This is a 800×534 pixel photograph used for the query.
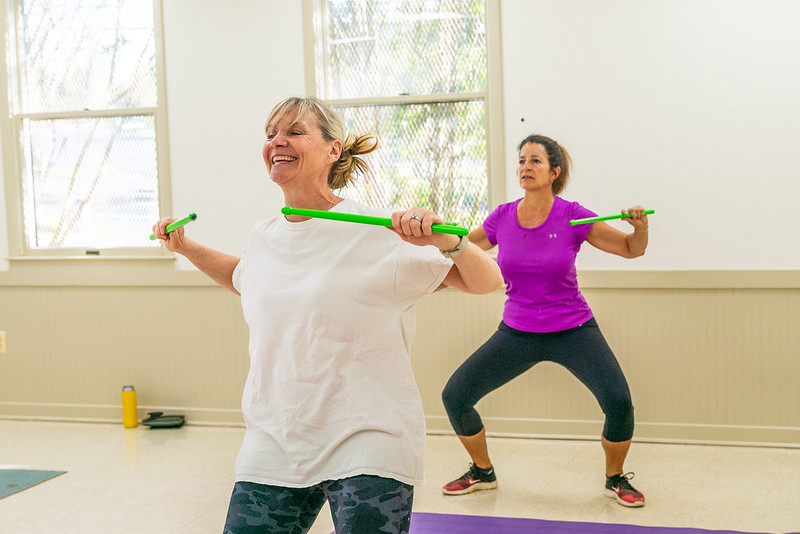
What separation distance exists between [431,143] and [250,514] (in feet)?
9.61

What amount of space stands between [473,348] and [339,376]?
263 centimetres

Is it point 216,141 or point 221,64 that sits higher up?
point 221,64

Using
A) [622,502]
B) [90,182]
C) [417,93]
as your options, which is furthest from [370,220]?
[90,182]

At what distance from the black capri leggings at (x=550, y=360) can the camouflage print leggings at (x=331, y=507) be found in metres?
1.61

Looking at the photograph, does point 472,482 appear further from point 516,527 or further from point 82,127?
point 82,127

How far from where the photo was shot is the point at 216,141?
4445mm

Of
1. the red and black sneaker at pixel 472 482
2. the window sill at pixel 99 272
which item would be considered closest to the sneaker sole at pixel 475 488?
the red and black sneaker at pixel 472 482

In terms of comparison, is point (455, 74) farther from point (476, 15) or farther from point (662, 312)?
point (662, 312)

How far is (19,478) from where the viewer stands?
12.1 ft

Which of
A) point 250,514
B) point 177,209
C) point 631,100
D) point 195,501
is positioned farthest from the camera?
point 177,209

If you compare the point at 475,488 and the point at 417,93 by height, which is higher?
the point at 417,93

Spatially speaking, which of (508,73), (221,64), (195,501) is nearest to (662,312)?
(508,73)

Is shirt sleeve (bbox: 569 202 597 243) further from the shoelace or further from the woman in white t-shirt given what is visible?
the woman in white t-shirt

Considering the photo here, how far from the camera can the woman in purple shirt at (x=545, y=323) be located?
10.2 feet
